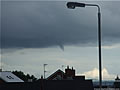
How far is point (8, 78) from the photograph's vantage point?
6191 cm

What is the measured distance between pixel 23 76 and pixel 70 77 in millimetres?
55358

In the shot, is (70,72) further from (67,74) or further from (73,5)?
(73,5)

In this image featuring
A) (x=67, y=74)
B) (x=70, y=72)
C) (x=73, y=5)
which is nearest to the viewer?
(x=73, y=5)

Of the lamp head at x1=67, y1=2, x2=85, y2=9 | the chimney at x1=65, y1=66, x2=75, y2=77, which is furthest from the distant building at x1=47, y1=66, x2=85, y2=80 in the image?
the lamp head at x1=67, y1=2, x2=85, y2=9

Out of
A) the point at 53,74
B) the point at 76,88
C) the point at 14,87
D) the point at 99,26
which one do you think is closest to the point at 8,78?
the point at 53,74

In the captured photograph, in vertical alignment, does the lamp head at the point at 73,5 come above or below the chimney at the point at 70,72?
below

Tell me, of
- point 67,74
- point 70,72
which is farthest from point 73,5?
point 67,74

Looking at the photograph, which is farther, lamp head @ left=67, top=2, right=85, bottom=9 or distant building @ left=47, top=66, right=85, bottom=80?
distant building @ left=47, top=66, right=85, bottom=80

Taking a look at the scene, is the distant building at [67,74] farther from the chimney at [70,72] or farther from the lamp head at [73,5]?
the lamp head at [73,5]

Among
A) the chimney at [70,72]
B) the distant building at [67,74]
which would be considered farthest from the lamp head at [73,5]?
the chimney at [70,72]

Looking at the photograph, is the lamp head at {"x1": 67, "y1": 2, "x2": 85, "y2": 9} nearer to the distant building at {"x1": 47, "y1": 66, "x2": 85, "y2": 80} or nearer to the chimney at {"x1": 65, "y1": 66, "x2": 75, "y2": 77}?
the distant building at {"x1": 47, "y1": 66, "x2": 85, "y2": 80}

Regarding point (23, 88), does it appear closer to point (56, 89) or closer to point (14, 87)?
point (14, 87)

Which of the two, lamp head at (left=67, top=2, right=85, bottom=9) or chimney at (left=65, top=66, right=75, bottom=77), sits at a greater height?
chimney at (left=65, top=66, right=75, bottom=77)

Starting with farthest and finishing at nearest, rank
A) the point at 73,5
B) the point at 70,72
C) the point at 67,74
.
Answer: the point at 67,74, the point at 70,72, the point at 73,5
